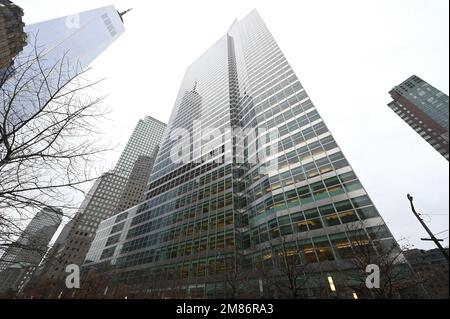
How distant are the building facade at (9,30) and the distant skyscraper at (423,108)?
380 ft

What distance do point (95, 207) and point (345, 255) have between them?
116m

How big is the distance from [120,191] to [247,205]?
325 ft

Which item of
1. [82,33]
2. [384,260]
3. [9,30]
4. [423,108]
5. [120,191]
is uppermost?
[82,33]

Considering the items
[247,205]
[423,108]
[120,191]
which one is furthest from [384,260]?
[120,191]

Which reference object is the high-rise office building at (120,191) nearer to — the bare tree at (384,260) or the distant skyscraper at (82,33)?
the distant skyscraper at (82,33)

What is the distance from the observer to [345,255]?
22.6 metres

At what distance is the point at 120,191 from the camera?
11550 centimetres

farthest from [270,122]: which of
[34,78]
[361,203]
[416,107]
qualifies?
[416,107]

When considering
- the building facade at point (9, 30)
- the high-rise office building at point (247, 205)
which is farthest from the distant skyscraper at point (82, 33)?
the building facade at point (9, 30)

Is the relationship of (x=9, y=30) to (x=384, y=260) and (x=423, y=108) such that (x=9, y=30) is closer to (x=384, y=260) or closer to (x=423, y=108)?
(x=384, y=260)

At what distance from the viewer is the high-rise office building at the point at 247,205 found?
25.4 metres

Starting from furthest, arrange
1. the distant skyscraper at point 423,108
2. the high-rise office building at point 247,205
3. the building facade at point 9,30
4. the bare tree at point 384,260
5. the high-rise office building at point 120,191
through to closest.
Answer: the high-rise office building at point 120,191, the distant skyscraper at point 423,108, the high-rise office building at point 247,205, the building facade at point 9,30, the bare tree at point 384,260

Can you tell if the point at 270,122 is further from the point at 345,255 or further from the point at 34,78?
the point at 34,78
